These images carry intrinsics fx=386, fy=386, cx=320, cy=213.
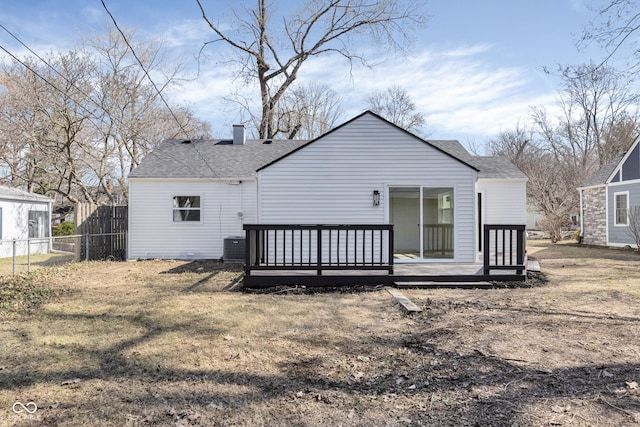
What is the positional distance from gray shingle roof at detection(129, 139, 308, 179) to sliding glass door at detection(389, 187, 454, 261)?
5.54 m

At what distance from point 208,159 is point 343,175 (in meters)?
6.68

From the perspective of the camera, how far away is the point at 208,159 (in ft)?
47.2

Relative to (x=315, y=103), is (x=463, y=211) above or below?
below

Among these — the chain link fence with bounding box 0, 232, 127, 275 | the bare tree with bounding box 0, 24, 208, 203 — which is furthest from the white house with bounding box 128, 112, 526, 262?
the bare tree with bounding box 0, 24, 208, 203

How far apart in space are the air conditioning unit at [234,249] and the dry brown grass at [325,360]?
5402mm

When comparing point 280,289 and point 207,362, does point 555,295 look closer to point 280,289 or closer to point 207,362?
point 280,289

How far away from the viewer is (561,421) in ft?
8.45

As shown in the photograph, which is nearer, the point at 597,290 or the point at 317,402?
the point at 317,402

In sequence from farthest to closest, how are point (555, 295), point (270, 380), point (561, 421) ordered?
point (555, 295)
point (270, 380)
point (561, 421)

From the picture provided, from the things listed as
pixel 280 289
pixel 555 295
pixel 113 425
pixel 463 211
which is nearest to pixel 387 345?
pixel 113 425

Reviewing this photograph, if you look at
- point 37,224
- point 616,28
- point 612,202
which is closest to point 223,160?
point 37,224

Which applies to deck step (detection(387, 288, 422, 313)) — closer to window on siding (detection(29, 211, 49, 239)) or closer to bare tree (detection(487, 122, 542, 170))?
window on siding (detection(29, 211, 49, 239))

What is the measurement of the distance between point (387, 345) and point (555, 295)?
408cm

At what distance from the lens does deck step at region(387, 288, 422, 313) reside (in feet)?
18.5
